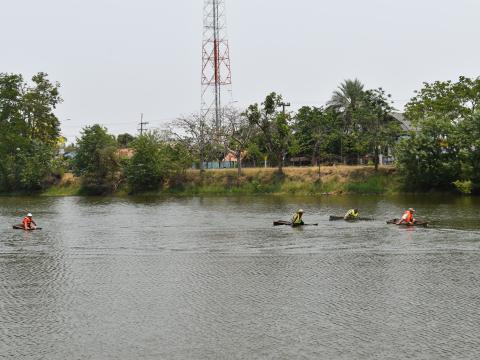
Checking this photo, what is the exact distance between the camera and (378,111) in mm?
76688

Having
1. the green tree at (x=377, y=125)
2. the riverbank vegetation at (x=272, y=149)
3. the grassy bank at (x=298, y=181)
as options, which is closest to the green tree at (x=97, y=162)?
the riverbank vegetation at (x=272, y=149)

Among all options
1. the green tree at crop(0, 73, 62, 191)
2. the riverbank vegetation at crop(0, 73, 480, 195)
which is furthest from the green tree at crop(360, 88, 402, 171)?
the green tree at crop(0, 73, 62, 191)

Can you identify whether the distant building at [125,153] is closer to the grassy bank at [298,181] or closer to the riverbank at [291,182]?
the riverbank at [291,182]

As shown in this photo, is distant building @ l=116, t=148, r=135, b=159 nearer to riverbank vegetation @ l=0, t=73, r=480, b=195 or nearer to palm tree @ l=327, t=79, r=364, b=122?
riverbank vegetation @ l=0, t=73, r=480, b=195

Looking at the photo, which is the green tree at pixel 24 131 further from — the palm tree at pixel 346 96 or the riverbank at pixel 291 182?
the palm tree at pixel 346 96

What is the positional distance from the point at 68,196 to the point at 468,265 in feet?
236

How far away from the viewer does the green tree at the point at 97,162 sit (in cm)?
8969

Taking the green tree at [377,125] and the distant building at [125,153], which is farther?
the distant building at [125,153]

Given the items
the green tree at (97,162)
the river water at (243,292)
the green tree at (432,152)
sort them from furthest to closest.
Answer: the green tree at (97,162) < the green tree at (432,152) < the river water at (243,292)

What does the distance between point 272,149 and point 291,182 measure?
234 inches

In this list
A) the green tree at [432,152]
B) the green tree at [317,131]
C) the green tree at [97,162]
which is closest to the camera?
the green tree at [432,152]

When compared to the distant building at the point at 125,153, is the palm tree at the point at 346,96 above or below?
above

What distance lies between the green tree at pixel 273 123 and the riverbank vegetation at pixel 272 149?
139 millimetres

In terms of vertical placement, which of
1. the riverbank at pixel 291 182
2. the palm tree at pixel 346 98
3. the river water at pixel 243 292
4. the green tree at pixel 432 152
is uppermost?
the palm tree at pixel 346 98
